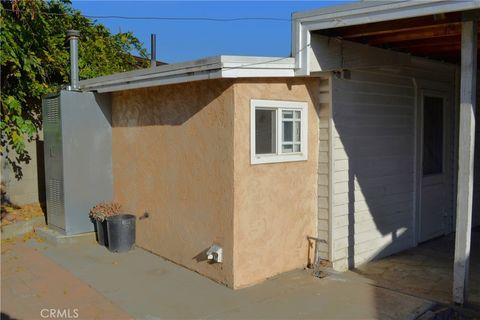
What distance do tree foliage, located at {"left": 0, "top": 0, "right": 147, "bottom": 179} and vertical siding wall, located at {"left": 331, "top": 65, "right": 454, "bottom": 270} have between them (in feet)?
17.7

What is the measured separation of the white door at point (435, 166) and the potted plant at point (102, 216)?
485 centimetres

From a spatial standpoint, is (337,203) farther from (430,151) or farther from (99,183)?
(99,183)

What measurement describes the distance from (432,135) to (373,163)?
1959 mm

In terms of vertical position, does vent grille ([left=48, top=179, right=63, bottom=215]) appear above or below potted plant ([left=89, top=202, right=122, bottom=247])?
above

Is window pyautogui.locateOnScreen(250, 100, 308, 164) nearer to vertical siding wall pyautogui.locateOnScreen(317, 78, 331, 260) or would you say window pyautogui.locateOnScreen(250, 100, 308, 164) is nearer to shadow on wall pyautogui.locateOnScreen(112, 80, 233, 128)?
vertical siding wall pyautogui.locateOnScreen(317, 78, 331, 260)

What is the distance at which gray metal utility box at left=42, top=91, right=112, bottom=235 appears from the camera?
23.3ft

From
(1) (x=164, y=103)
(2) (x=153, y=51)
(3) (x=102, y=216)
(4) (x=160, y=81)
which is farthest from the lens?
(2) (x=153, y=51)

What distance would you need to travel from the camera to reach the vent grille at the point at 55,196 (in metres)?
7.20

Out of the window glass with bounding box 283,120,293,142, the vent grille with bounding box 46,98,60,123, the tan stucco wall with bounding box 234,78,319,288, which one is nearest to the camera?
the tan stucco wall with bounding box 234,78,319,288

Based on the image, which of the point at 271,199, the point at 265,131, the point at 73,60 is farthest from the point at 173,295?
the point at 73,60

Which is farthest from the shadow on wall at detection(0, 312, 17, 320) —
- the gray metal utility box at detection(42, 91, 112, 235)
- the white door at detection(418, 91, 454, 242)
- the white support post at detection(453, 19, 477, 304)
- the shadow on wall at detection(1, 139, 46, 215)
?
the white door at detection(418, 91, 454, 242)

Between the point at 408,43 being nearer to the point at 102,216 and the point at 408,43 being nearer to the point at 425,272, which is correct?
the point at 425,272

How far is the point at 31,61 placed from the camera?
26.5 feet

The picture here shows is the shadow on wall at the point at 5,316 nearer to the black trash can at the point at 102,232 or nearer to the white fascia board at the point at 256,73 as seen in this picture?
the black trash can at the point at 102,232
